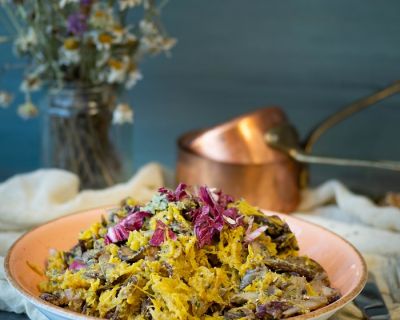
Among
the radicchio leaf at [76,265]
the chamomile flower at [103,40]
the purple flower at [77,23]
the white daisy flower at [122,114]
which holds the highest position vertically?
the purple flower at [77,23]

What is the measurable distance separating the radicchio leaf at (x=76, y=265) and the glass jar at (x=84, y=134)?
0.52 m

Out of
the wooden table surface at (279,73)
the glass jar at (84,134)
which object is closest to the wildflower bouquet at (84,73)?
the glass jar at (84,134)

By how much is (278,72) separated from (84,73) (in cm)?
61

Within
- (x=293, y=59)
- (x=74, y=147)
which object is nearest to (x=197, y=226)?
(x=74, y=147)

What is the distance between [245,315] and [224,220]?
0.15m

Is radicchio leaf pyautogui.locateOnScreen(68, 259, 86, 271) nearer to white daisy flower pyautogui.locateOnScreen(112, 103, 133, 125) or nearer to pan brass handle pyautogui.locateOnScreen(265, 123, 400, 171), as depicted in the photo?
white daisy flower pyautogui.locateOnScreen(112, 103, 133, 125)

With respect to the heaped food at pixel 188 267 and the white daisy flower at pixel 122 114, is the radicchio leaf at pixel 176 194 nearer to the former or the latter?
the heaped food at pixel 188 267

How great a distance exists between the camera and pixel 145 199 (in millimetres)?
1412

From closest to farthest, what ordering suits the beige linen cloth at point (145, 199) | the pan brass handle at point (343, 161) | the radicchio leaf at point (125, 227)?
the radicchio leaf at point (125, 227)
the beige linen cloth at point (145, 199)
the pan brass handle at point (343, 161)

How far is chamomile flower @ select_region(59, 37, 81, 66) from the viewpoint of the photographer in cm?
136

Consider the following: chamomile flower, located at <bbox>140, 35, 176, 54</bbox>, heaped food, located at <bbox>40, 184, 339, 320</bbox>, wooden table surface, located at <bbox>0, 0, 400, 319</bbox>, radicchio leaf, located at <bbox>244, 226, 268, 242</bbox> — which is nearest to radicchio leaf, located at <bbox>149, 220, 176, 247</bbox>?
heaped food, located at <bbox>40, 184, 339, 320</bbox>

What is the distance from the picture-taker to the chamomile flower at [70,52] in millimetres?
1355

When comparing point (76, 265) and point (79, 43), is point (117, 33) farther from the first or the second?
point (76, 265)

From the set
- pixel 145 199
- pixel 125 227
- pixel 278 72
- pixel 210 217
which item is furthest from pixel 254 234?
pixel 278 72
